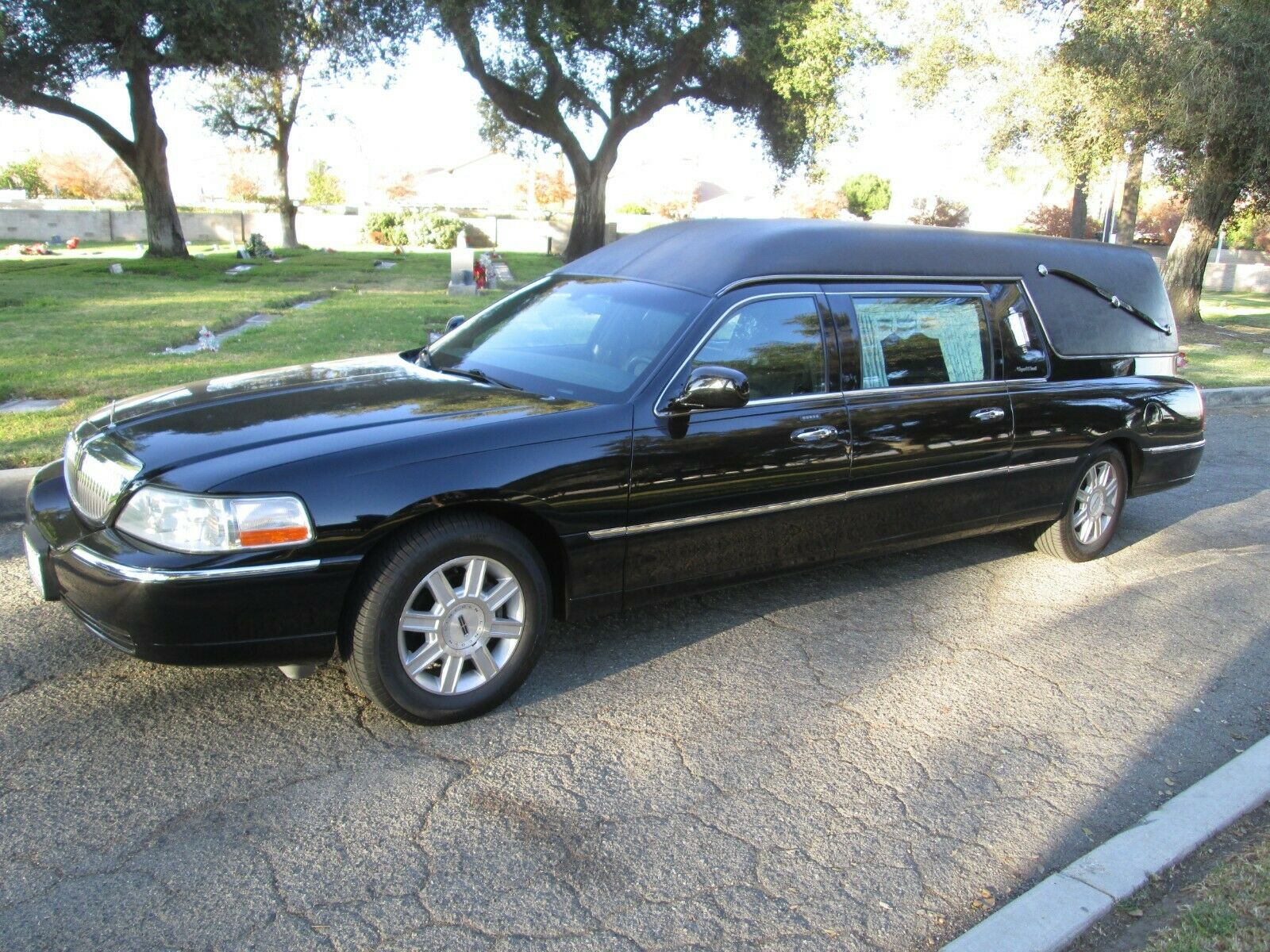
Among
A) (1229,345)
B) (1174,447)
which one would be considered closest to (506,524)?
(1174,447)

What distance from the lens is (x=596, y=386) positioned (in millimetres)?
4180

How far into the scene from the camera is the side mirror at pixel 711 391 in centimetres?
397

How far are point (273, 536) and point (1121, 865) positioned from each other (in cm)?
266

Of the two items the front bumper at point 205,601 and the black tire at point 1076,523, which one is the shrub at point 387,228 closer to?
the black tire at point 1076,523

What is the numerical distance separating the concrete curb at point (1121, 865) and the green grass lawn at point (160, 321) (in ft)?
18.4

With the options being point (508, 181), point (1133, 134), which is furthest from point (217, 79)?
point (508, 181)

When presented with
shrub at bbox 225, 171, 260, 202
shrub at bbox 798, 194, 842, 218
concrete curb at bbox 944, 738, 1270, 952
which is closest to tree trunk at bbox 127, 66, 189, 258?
concrete curb at bbox 944, 738, 1270, 952

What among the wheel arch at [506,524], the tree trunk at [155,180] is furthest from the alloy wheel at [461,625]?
the tree trunk at [155,180]

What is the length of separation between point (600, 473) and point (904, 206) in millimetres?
63531

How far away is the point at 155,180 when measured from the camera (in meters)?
26.9

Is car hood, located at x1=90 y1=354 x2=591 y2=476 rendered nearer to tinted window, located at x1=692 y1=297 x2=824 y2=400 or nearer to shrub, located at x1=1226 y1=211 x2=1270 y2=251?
tinted window, located at x1=692 y1=297 x2=824 y2=400

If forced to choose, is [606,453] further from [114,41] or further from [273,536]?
[114,41]

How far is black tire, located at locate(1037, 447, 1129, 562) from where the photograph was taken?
5797 mm

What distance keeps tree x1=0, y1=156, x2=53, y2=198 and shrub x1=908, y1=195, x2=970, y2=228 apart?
2089 inches
